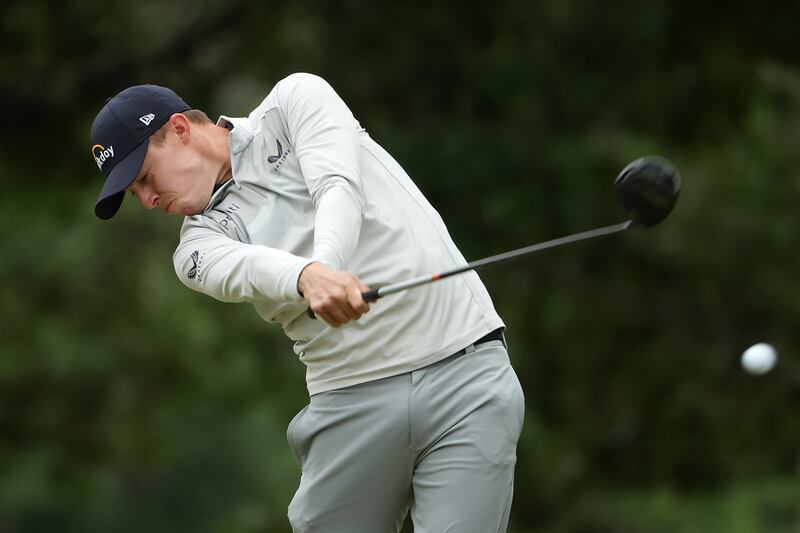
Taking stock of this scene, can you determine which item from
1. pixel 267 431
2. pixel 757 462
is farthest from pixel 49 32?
pixel 757 462

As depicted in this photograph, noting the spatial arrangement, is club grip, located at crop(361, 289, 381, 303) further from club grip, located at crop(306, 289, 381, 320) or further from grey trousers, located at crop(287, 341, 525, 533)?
grey trousers, located at crop(287, 341, 525, 533)

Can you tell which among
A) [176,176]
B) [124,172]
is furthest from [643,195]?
[124,172]

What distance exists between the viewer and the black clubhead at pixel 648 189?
132 inches

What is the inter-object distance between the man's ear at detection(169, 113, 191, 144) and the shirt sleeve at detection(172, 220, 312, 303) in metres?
0.21

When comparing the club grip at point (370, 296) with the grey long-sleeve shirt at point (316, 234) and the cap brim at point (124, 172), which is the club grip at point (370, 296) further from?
the cap brim at point (124, 172)

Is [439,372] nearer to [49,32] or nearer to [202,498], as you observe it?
[49,32]

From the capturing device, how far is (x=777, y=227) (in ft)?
30.8

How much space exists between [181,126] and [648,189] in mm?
1034

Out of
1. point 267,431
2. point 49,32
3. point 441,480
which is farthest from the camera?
point 267,431

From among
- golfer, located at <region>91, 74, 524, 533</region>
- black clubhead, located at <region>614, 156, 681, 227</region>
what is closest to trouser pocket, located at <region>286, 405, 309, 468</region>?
golfer, located at <region>91, 74, 524, 533</region>

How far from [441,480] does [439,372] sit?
0.74ft

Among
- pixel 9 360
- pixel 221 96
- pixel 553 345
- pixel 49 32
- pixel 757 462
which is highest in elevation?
pixel 49 32

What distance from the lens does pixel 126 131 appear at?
11.1ft

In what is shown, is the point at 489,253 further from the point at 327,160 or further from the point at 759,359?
→ the point at 327,160
